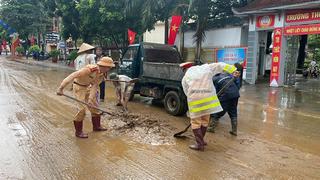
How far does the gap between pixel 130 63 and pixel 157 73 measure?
5.15 feet

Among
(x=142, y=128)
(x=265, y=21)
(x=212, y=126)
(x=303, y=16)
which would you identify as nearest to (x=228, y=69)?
(x=212, y=126)

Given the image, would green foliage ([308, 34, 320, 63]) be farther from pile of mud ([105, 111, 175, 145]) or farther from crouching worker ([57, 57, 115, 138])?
crouching worker ([57, 57, 115, 138])

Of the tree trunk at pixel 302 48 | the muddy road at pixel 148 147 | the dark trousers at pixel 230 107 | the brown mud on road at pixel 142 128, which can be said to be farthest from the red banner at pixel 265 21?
the dark trousers at pixel 230 107

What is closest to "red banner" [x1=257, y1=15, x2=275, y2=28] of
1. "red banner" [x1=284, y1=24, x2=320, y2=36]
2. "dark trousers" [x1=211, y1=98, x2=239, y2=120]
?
"red banner" [x1=284, y1=24, x2=320, y2=36]

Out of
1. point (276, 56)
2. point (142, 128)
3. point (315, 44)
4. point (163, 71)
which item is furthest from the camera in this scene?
point (315, 44)

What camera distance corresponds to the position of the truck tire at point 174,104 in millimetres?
8103

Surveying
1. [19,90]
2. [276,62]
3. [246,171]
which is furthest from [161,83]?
[276,62]

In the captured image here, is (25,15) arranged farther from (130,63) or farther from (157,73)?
(157,73)

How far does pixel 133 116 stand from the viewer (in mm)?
7977

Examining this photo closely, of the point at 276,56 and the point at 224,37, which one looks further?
the point at 224,37

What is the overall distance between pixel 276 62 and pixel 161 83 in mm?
8303

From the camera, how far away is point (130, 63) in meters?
10.3

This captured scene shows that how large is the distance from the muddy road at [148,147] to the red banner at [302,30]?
17.6 feet

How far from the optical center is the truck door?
10125 mm
